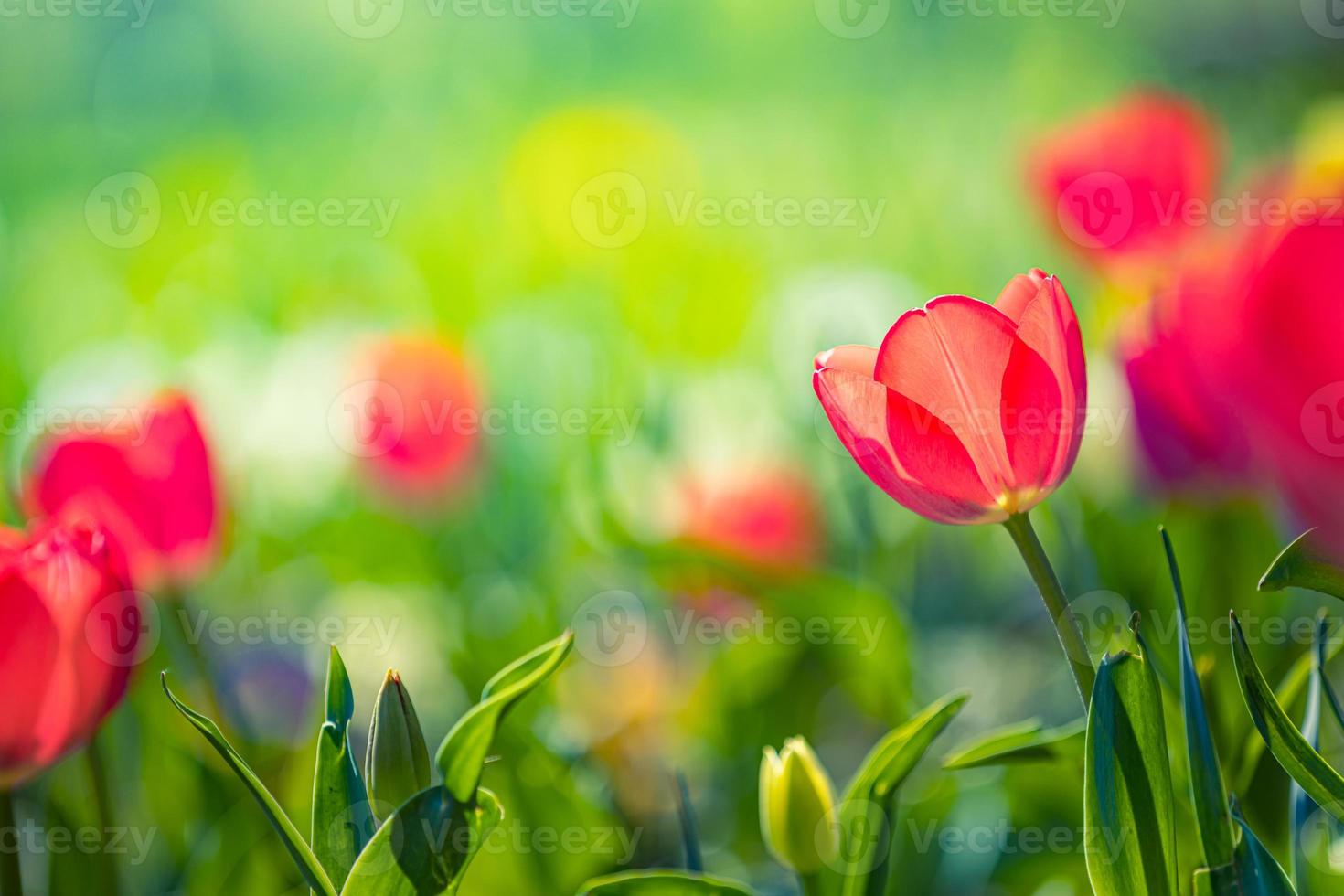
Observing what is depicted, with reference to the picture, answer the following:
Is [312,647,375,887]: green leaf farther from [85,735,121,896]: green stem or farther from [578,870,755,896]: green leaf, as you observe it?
[85,735,121,896]: green stem

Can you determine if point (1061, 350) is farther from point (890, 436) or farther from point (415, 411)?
point (415, 411)

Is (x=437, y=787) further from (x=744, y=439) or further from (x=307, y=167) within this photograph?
(x=307, y=167)

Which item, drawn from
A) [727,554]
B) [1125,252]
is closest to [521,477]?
[727,554]

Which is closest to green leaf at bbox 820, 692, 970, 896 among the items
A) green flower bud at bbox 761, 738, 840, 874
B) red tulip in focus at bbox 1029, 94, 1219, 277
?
green flower bud at bbox 761, 738, 840, 874

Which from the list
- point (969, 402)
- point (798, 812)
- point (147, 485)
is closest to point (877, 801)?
point (798, 812)

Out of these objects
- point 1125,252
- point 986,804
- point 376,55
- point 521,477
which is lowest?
point 986,804
